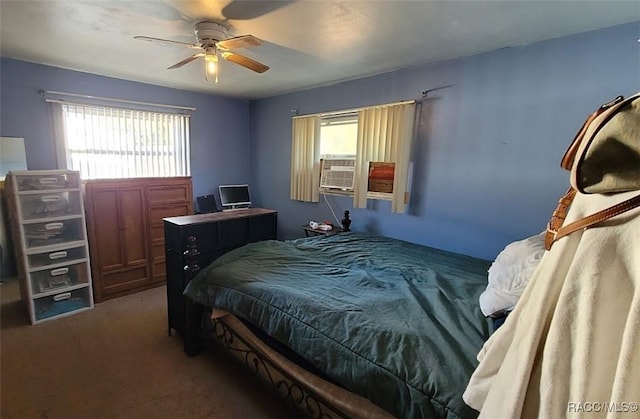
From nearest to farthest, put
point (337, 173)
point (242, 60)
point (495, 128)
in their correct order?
point (242, 60) < point (495, 128) < point (337, 173)

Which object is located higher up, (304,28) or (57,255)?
(304,28)

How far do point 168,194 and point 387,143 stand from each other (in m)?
2.54

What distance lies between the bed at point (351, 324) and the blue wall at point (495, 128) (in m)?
0.49

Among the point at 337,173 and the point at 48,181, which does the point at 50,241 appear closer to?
the point at 48,181

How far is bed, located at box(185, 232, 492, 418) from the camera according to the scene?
112 cm

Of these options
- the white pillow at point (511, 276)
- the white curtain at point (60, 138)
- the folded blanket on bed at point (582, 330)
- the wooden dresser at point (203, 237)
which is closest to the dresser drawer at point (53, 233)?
the white curtain at point (60, 138)

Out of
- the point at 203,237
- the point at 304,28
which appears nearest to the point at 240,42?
the point at 304,28

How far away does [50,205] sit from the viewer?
2855 mm

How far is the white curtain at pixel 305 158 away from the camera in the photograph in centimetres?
395

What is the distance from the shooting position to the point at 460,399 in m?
0.96

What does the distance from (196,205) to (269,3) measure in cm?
315

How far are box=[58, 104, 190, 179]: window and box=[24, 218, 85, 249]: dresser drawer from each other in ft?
2.52

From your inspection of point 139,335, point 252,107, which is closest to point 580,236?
point 139,335

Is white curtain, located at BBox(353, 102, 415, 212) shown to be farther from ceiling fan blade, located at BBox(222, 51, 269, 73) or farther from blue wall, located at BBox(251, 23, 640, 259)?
ceiling fan blade, located at BBox(222, 51, 269, 73)
